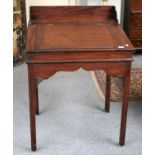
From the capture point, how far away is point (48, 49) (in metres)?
1.76

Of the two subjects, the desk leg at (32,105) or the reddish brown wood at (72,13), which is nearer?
the desk leg at (32,105)

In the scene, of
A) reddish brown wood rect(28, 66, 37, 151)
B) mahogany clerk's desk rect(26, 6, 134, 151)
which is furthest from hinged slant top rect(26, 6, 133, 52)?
reddish brown wood rect(28, 66, 37, 151)

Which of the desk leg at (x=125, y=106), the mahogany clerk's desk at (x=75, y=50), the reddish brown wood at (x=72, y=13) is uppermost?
the reddish brown wood at (x=72, y=13)

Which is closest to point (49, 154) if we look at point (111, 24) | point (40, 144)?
point (40, 144)

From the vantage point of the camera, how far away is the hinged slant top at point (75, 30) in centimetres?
180

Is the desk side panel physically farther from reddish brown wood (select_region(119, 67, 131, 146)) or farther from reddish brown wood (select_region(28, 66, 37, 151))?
reddish brown wood (select_region(119, 67, 131, 146))

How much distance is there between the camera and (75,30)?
6.49ft

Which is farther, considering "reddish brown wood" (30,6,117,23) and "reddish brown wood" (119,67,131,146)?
"reddish brown wood" (30,6,117,23)

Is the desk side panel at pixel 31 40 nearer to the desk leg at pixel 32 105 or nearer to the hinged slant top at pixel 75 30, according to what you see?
the hinged slant top at pixel 75 30

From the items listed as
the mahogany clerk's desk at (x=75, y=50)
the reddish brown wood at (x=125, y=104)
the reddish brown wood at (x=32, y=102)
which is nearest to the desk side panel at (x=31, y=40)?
the mahogany clerk's desk at (x=75, y=50)

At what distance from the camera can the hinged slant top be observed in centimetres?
180

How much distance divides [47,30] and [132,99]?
1040mm
